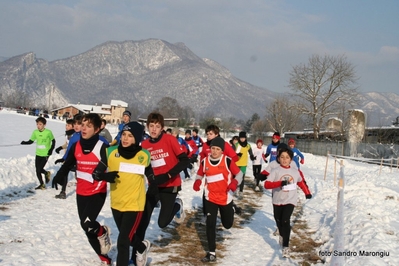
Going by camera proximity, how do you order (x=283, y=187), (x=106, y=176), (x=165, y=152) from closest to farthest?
(x=106, y=176)
(x=165, y=152)
(x=283, y=187)

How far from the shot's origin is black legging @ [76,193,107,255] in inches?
212

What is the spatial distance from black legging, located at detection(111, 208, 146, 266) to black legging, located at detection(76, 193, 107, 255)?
43cm

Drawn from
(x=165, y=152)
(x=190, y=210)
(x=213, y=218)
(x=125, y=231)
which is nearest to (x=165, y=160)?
(x=165, y=152)

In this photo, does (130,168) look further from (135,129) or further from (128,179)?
(135,129)

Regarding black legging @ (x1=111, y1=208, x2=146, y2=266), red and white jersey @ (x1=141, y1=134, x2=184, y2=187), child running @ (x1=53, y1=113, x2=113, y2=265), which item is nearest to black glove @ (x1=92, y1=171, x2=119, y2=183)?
black legging @ (x1=111, y1=208, x2=146, y2=266)

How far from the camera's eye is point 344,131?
5206 cm

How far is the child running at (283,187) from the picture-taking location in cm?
723

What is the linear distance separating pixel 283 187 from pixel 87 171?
11.4 feet

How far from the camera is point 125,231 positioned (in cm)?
510

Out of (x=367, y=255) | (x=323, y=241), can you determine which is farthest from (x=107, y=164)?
(x=323, y=241)

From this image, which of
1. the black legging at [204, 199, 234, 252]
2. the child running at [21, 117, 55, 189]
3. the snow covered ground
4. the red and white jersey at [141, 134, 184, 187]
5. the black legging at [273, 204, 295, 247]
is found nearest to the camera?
the snow covered ground

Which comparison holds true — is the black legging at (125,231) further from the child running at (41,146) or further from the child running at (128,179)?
the child running at (41,146)

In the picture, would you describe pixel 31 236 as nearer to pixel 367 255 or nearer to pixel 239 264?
pixel 239 264

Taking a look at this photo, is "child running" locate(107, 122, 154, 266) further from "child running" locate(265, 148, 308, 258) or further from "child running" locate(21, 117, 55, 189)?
"child running" locate(21, 117, 55, 189)
